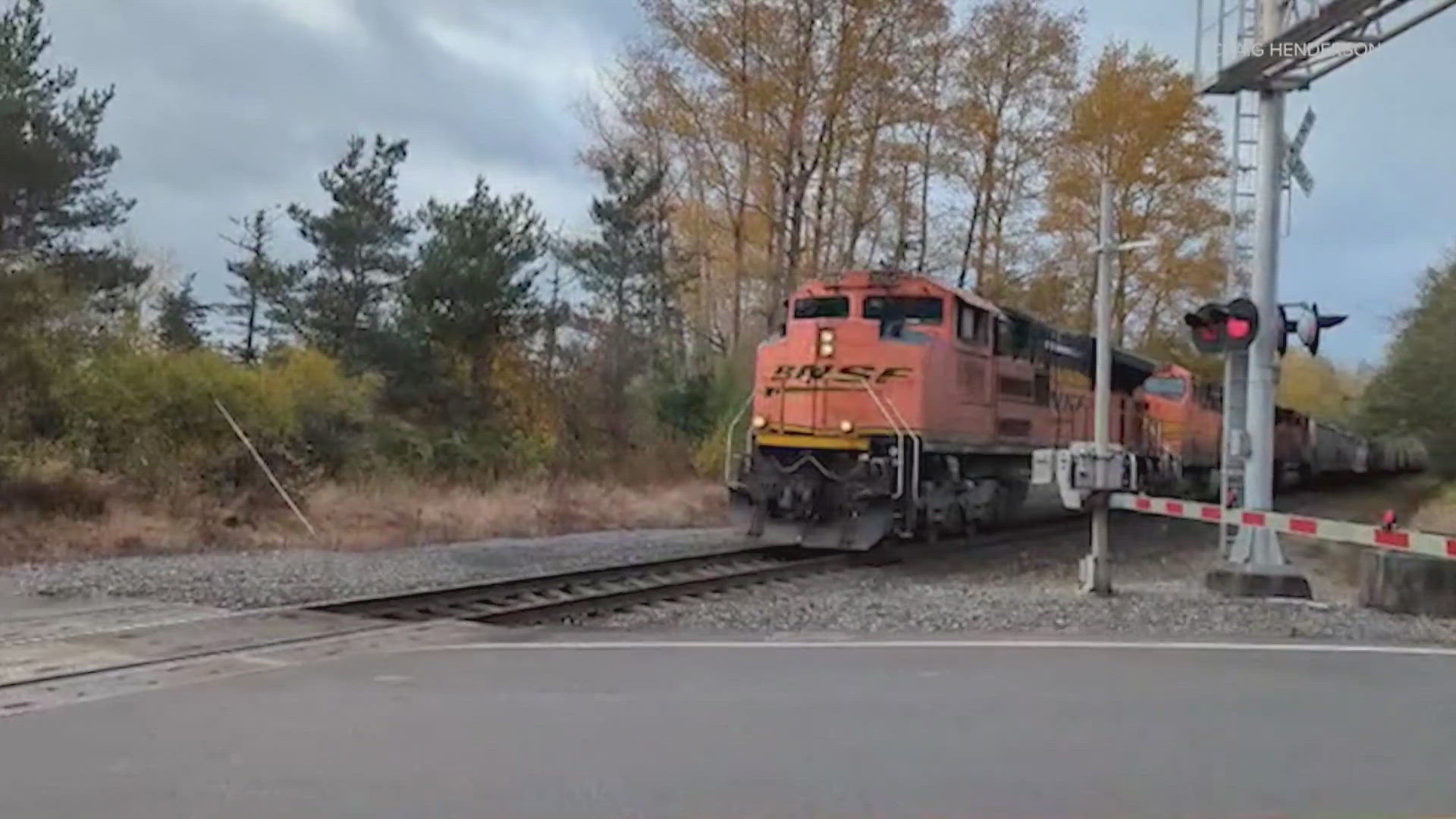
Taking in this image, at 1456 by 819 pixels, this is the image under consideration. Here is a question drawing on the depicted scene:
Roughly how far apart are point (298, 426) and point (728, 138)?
478 inches

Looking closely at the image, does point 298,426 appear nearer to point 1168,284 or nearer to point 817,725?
point 817,725

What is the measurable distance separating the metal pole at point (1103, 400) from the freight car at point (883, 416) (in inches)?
125

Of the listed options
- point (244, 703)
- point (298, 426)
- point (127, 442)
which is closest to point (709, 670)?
point (244, 703)

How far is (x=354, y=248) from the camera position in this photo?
3234 cm

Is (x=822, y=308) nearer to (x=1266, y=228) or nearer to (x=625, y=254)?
(x=1266, y=228)

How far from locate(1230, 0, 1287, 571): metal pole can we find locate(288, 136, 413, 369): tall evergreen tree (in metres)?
21.1

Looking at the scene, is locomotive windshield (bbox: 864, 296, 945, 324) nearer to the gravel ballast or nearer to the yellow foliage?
the gravel ballast

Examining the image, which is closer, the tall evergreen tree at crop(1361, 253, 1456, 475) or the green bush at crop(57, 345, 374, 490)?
the green bush at crop(57, 345, 374, 490)

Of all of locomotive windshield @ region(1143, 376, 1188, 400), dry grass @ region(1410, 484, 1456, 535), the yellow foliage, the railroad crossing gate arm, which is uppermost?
the yellow foliage

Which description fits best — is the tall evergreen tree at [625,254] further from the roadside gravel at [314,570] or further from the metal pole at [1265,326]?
the metal pole at [1265,326]

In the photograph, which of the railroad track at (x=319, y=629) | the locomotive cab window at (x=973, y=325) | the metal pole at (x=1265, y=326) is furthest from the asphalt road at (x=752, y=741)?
the locomotive cab window at (x=973, y=325)

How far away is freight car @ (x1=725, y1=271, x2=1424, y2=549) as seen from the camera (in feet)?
53.8

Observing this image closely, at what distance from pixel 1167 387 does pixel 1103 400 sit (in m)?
17.2

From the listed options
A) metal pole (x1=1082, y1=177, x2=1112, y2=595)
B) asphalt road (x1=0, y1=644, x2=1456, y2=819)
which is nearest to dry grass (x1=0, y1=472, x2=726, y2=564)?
metal pole (x1=1082, y1=177, x2=1112, y2=595)
